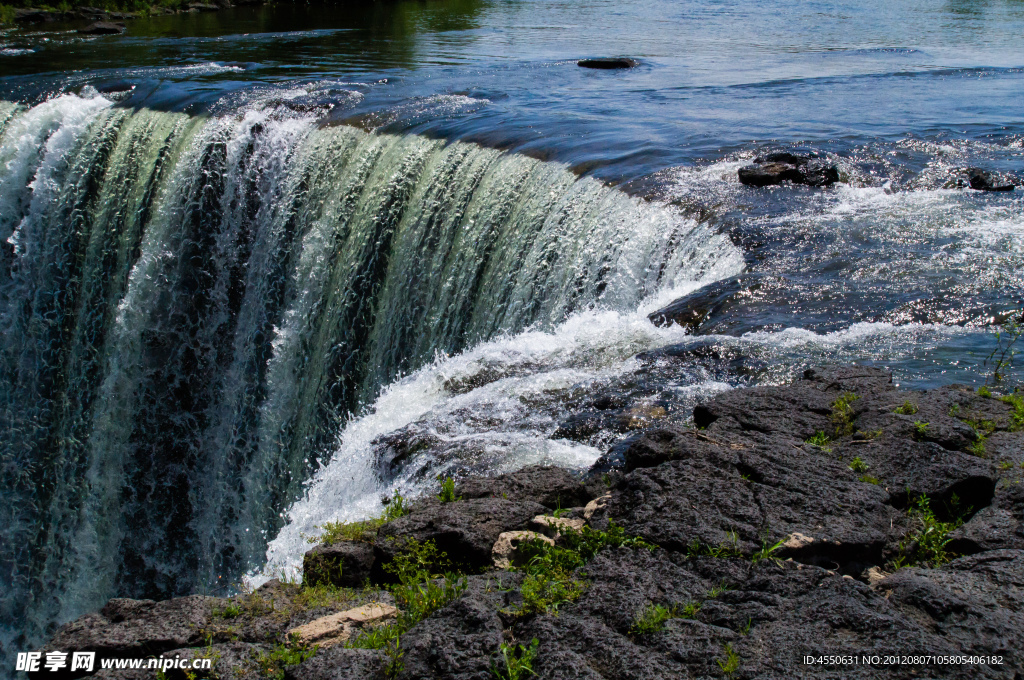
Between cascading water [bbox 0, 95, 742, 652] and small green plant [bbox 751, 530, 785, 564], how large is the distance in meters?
4.03

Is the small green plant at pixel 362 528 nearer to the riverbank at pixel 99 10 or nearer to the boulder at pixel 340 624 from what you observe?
the boulder at pixel 340 624

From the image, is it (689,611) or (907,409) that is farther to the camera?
(907,409)

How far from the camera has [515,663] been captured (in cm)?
375

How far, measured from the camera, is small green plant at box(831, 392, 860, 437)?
5836mm

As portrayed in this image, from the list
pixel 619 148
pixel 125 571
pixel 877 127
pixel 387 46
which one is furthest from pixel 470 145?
pixel 387 46

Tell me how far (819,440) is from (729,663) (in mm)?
2488

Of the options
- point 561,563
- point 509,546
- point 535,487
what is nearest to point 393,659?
point 561,563

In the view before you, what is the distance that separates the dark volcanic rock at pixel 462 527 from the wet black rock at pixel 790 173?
286 inches

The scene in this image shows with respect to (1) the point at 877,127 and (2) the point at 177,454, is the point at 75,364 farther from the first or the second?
(1) the point at 877,127

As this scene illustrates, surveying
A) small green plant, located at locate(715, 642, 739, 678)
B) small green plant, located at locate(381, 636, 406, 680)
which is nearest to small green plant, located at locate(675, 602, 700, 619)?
small green plant, located at locate(715, 642, 739, 678)

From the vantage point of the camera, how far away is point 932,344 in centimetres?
745

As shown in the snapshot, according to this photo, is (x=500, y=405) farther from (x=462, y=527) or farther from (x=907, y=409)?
(x=907, y=409)

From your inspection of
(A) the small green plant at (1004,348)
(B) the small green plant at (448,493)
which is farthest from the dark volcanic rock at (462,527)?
(A) the small green plant at (1004,348)

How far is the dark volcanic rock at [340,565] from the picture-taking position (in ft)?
17.2
